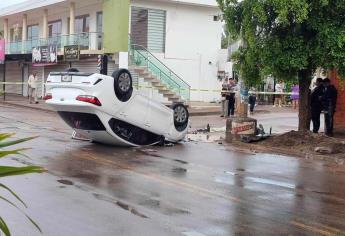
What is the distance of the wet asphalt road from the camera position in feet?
20.3

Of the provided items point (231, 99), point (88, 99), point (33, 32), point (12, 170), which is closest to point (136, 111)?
point (88, 99)

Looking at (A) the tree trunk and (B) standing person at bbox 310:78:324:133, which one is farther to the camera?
(B) standing person at bbox 310:78:324:133

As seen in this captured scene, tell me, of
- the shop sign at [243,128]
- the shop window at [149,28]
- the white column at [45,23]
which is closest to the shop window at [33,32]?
the white column at [45,23]

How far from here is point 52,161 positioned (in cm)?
1070

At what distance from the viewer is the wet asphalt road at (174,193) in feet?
20.3

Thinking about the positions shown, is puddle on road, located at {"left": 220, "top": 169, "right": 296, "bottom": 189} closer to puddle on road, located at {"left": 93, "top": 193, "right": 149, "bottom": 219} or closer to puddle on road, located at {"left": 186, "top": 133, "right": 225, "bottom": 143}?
puddle on road, located at {"left": 93, "top": 193, "right": 149, "bottom": 219}

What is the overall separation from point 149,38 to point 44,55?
26.5 feet

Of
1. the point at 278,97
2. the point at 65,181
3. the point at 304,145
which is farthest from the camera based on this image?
the point at 278,97

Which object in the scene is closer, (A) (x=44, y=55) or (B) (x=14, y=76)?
(A) (x=44, y=55)

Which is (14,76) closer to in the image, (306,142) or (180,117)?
→ (180,117)

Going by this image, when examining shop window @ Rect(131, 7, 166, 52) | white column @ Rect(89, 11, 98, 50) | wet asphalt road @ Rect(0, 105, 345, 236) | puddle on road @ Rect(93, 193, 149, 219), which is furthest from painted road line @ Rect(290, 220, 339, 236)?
white column @ Rect(89, 11, 98, 50)

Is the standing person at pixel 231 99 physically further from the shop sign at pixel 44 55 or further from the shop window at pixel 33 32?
the shop window at pixel 33 32

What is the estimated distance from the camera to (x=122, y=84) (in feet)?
41.9

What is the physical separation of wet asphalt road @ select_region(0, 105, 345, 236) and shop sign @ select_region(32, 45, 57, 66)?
21.4 metres
